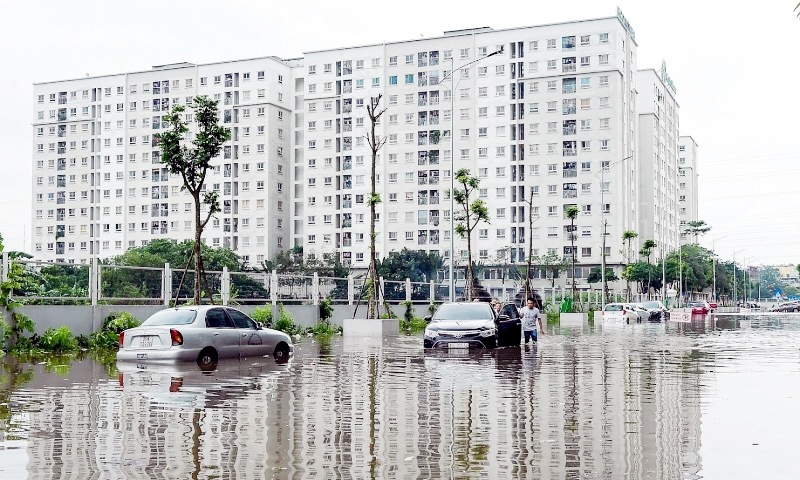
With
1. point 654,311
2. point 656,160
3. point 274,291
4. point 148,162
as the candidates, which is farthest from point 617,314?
point 148,162

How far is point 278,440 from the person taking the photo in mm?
9688

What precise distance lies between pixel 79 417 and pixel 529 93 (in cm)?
11842

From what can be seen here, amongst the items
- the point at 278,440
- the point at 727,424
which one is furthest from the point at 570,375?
the point at 278,440

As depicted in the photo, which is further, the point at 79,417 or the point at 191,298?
the point at 191,298

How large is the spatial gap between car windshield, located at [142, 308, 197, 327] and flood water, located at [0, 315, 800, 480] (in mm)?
1336

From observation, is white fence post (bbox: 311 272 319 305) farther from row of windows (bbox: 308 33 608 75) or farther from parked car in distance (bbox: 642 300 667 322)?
row of windows (bbox: 308 33 608 75)

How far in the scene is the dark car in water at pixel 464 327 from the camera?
87.5 ft

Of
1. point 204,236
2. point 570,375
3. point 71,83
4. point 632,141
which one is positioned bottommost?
point 570,375

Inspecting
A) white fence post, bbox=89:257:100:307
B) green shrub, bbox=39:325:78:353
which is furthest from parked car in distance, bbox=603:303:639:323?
green shrub, bbox=39:325:78:353

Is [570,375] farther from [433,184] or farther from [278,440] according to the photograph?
[433,184]

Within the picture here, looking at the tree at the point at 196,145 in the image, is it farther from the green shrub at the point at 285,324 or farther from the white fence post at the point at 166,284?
the green shrub at the point at 285,324

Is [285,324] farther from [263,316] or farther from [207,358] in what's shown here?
[207,358]

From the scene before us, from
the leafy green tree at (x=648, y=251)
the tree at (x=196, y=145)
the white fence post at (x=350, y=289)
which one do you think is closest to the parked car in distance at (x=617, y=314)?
the white fence post at (x=350, y=289)

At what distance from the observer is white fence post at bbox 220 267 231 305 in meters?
33.6
